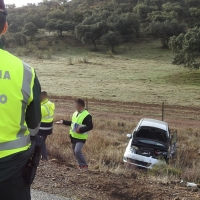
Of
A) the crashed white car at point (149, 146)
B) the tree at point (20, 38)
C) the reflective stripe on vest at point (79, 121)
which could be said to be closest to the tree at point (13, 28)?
the tree at point (20, 38)

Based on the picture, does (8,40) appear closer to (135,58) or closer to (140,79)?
(135,58)

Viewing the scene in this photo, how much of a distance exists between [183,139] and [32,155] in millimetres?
11701

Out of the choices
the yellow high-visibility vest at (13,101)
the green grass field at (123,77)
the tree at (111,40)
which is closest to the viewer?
the yellow high-visibility vest at (13,101)

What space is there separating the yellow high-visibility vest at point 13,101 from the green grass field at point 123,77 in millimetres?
20628

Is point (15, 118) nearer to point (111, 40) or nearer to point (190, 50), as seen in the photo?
point (190, 50)

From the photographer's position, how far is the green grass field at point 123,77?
970 inches

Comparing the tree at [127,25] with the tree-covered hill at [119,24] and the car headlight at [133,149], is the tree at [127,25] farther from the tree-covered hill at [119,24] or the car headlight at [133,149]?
the car headlight at [133,149]

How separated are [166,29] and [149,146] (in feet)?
155

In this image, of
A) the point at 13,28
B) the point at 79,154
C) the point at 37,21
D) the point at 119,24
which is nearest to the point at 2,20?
the point at 79,154

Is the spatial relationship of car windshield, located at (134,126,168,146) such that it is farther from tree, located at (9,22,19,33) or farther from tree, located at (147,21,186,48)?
tree, located at (9,22,19,33)

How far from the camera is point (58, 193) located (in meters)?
4.01

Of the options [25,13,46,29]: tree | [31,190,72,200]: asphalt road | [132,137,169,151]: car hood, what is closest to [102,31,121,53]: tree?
[25,13,46,29]: tree

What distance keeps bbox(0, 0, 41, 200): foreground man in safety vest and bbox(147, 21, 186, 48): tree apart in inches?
2094

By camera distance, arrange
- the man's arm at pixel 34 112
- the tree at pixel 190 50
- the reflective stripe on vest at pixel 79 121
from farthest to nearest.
Result: 1. the tree at pixel 190 50
2. the reflective stripe on vest at pixel 79 121
3. the man's arm at pixel 34 112
